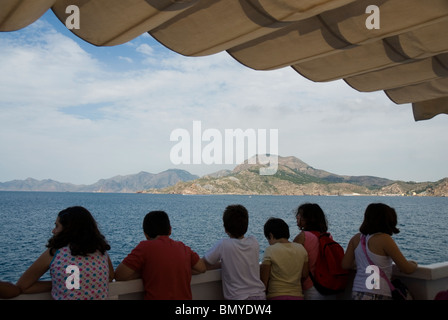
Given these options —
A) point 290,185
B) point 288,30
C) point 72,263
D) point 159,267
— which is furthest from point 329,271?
point 290,185

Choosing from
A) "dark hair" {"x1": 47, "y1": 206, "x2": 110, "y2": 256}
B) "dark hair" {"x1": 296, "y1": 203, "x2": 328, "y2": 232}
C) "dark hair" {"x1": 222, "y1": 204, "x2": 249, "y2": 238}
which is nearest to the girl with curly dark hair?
"dark hair" {"x1": 47, "y1": 206, "x2": 110, "y2": 256}

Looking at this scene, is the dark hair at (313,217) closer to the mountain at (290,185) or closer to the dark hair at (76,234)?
the dark hair at (76,234)

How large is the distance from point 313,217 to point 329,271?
1.37 feet

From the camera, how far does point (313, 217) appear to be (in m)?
3.22

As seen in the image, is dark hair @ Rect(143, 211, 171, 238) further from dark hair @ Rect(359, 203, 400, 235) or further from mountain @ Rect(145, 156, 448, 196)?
mountain @ Rect(145, 156, 448, 196)

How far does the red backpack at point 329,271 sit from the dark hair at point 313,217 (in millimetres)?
123

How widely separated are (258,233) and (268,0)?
48.0 metres

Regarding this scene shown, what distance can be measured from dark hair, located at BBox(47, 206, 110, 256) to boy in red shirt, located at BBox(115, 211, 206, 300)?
34 cm

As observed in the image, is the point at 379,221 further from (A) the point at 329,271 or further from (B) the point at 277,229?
(B) the point at 277,229

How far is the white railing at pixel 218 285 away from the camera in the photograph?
2605mm

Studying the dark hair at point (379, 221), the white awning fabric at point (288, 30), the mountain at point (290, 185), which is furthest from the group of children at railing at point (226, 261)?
the mountain at point (290, 185)

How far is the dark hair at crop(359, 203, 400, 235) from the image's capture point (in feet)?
9.24
